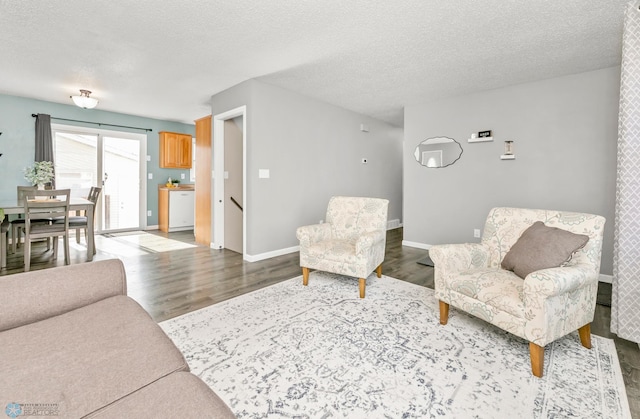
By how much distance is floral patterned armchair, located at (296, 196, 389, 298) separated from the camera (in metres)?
2.72

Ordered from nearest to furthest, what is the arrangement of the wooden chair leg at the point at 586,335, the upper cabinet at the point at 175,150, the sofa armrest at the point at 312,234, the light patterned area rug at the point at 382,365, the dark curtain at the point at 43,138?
1. the light patterned area rug at the point at 382,365
2. the wooden chair leg at the point at 586,335
3. the sofa armrest at the point at 312,234
4. the dark curtain at the point at 43,138
5. the upper cabinet at the point at 175,150

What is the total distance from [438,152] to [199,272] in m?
3.86

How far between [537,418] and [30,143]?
23.7 ft

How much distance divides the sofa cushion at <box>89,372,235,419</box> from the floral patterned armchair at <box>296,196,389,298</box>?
2.01 m

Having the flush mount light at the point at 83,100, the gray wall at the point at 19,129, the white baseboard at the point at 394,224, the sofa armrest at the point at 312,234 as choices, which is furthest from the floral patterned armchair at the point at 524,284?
the gray wall at the point at 19,129

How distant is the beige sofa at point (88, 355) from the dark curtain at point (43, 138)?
17.0ft

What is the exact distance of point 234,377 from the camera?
1.58 meters

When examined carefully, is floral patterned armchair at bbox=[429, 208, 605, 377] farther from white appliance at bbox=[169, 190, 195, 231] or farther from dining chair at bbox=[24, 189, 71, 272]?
white appliance at bbox=[169, 190, 195, 231]

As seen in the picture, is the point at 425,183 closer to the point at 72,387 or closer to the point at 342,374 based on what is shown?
the point at 342,374

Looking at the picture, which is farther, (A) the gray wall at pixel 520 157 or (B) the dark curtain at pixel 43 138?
(B) the dark curtain at pixel 43 138

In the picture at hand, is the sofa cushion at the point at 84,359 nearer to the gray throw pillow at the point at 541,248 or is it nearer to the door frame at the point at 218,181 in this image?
the gray throw pillow at the point at 541,248

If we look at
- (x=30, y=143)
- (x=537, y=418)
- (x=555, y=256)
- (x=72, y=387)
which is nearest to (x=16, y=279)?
(x=72, y=387)

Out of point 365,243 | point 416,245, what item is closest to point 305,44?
point 365,243

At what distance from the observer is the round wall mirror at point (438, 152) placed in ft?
14.5
